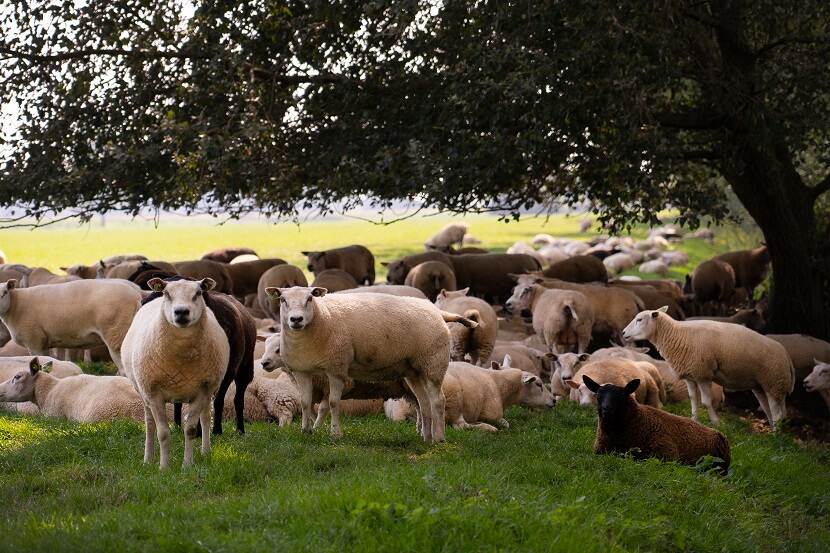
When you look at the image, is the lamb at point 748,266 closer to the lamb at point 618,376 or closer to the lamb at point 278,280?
the lamb at point 278,280

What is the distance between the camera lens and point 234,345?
407 inches

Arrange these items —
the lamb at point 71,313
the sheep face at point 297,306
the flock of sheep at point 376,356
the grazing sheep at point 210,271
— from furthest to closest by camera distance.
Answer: the grazing sheep at point 210,271 < the lamb at point 71,313 < the sheep face at point 297,306 < the flock of sheep at point 376,356

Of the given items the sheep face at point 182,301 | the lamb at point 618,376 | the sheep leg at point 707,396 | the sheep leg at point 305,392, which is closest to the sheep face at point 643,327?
the lamb at point 618,376

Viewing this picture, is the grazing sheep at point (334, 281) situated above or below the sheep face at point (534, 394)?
above

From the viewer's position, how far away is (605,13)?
1374 cm

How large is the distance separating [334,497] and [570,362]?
27.4 ft

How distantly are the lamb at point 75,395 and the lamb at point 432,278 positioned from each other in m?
11.3

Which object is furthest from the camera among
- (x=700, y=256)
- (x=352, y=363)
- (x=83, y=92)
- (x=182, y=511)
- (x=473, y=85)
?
(x=700, y=256)

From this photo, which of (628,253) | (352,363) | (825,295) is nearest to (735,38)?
(825,295)

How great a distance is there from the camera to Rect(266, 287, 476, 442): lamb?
10398 mm

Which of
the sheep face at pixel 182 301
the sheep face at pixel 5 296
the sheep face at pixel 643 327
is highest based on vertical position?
the sheep face at pixel 182 301

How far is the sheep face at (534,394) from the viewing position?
44.6ft

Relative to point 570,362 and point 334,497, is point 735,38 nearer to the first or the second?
point 570,362

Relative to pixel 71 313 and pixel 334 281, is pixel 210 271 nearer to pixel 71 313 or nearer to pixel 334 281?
pixel 334 281
